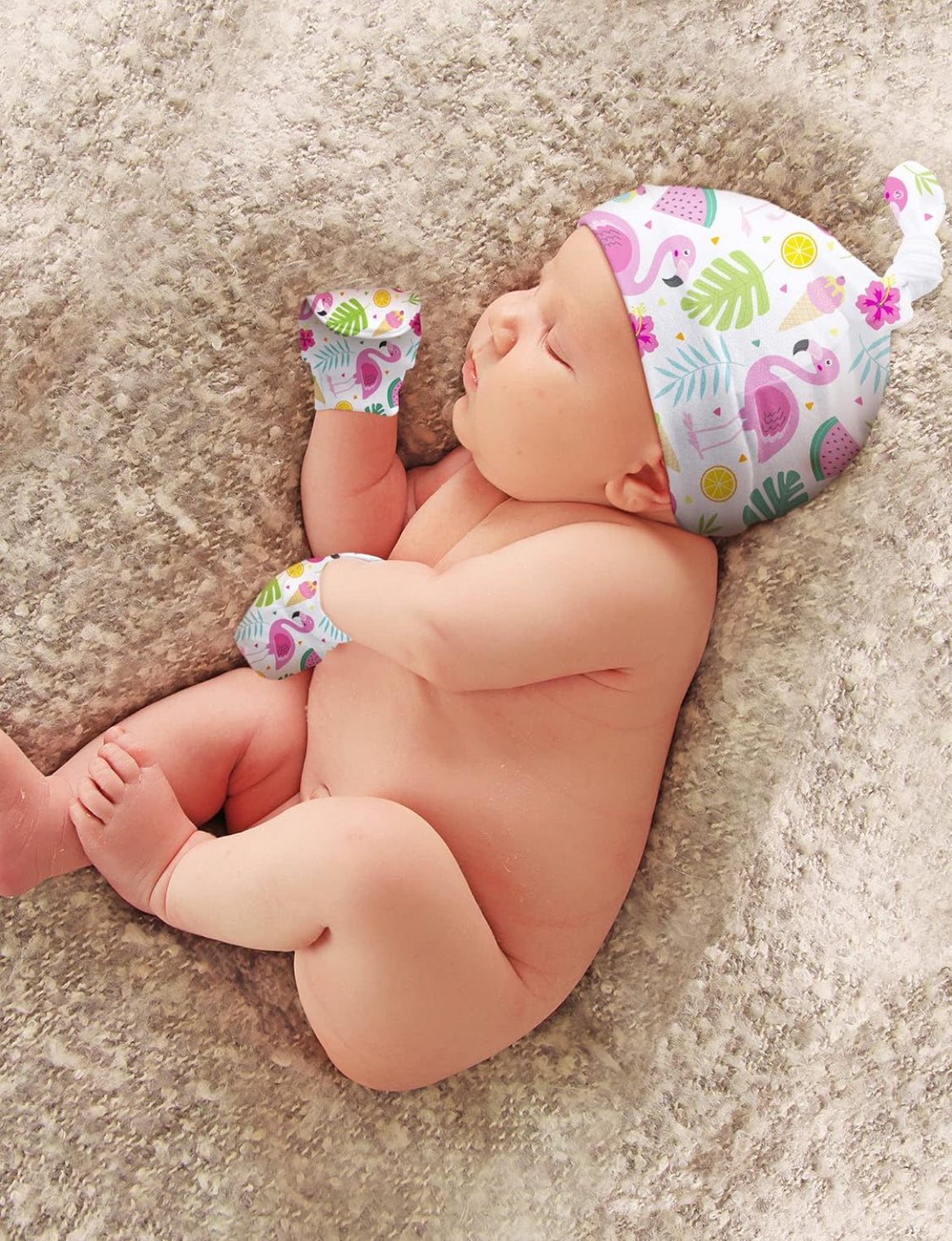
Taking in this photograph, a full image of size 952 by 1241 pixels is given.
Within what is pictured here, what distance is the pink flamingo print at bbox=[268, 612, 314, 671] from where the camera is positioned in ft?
3.77

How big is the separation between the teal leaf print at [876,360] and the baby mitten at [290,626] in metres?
0.51

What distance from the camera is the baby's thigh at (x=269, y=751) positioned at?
1.17m

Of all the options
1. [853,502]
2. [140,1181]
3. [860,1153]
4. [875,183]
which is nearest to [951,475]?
[853,502]

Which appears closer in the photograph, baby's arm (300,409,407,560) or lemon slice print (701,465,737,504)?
lemon slice print (701,465,737,504)

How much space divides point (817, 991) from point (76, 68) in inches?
43.7

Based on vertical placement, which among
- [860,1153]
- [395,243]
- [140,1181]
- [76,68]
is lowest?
[860,1153]

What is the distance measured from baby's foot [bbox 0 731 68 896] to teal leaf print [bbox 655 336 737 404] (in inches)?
27.2

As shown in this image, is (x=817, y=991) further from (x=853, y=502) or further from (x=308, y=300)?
(x=308, y=300)

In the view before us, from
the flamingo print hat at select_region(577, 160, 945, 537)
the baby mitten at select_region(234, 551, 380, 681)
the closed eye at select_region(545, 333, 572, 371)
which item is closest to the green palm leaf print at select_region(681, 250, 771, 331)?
the flamingo print hat at select_region(577, 160, 945, 537)

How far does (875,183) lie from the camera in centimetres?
105

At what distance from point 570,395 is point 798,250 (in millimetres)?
240

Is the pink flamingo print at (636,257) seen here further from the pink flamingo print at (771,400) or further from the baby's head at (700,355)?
the pink flamingo print at (771,400)

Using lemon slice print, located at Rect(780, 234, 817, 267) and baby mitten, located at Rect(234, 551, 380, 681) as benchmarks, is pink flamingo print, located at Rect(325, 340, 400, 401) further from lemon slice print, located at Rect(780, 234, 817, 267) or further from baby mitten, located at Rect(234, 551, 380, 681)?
lemon slice print, located at Rect(780, 234, 817, 267)

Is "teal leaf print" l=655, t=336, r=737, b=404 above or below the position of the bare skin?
above
